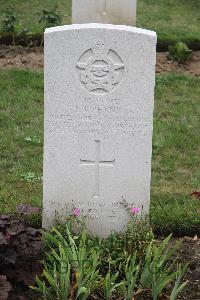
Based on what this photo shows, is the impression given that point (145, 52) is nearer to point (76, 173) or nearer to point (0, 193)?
point (76, 173)

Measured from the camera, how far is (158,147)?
23.7 feet

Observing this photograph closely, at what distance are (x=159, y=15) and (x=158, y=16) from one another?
0.26 feet

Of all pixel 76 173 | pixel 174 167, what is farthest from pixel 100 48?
pixel 174 167

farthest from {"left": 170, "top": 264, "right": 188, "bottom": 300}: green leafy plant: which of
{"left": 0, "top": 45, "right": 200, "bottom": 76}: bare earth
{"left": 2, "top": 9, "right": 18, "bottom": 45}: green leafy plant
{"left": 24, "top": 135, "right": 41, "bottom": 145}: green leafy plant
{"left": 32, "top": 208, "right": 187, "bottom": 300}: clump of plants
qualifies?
{"left": 2, "top": 9, "right": 18, "bottom": 45}: green leafy plant

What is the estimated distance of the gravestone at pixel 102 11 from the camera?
934cm

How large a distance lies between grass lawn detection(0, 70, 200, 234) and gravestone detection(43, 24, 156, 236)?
0.59m

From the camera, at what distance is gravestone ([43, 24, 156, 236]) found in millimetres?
4777

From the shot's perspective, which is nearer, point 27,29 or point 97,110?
point 97,110

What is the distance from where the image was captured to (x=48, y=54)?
4789 mm

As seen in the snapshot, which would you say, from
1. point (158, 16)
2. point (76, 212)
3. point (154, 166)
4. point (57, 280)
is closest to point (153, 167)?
point (154, 166)

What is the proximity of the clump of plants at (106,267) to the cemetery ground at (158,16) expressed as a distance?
5606 mm

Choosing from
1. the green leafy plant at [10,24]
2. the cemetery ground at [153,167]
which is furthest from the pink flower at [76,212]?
the green leafy plant at [10,24]

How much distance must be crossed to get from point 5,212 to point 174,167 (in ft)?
6.11

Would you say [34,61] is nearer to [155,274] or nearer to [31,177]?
[31,177]
